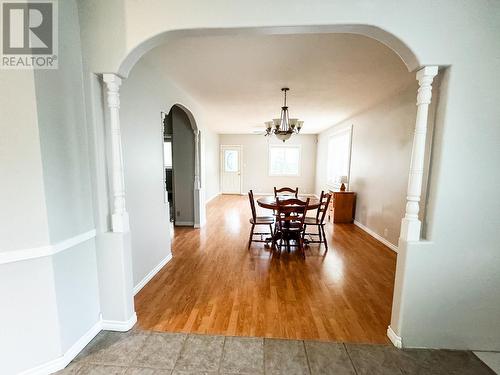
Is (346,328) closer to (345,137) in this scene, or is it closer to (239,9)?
(239,9)

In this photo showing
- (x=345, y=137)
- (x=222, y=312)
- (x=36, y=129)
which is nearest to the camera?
(x=36, y=129)

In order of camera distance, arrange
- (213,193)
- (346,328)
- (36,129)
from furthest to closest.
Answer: (213,193) → (346,328) → (36,129)

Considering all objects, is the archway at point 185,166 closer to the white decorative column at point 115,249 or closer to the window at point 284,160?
the white decorative column at point 115,249

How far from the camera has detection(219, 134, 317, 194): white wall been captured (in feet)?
28.6

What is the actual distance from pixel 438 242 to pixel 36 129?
268 cm

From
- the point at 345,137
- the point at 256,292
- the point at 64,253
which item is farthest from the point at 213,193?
the point at 64,253

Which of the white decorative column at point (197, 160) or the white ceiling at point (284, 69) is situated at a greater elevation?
the white ceiling at point (284, 69)

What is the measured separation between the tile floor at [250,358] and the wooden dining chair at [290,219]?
1.64 metres

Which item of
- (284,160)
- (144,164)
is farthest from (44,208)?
(284,160)

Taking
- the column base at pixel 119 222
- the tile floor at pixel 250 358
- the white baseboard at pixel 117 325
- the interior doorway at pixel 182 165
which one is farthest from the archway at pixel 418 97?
the interior doorway at pixel 182 165

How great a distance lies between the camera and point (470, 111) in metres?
1.48

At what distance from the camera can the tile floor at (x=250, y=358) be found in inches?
58.6

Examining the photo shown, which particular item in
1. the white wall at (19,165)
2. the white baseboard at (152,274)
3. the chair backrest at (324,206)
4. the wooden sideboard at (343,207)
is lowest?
the white baseboard at (152,274)

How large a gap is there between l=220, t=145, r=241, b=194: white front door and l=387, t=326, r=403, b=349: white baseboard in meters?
7.44
